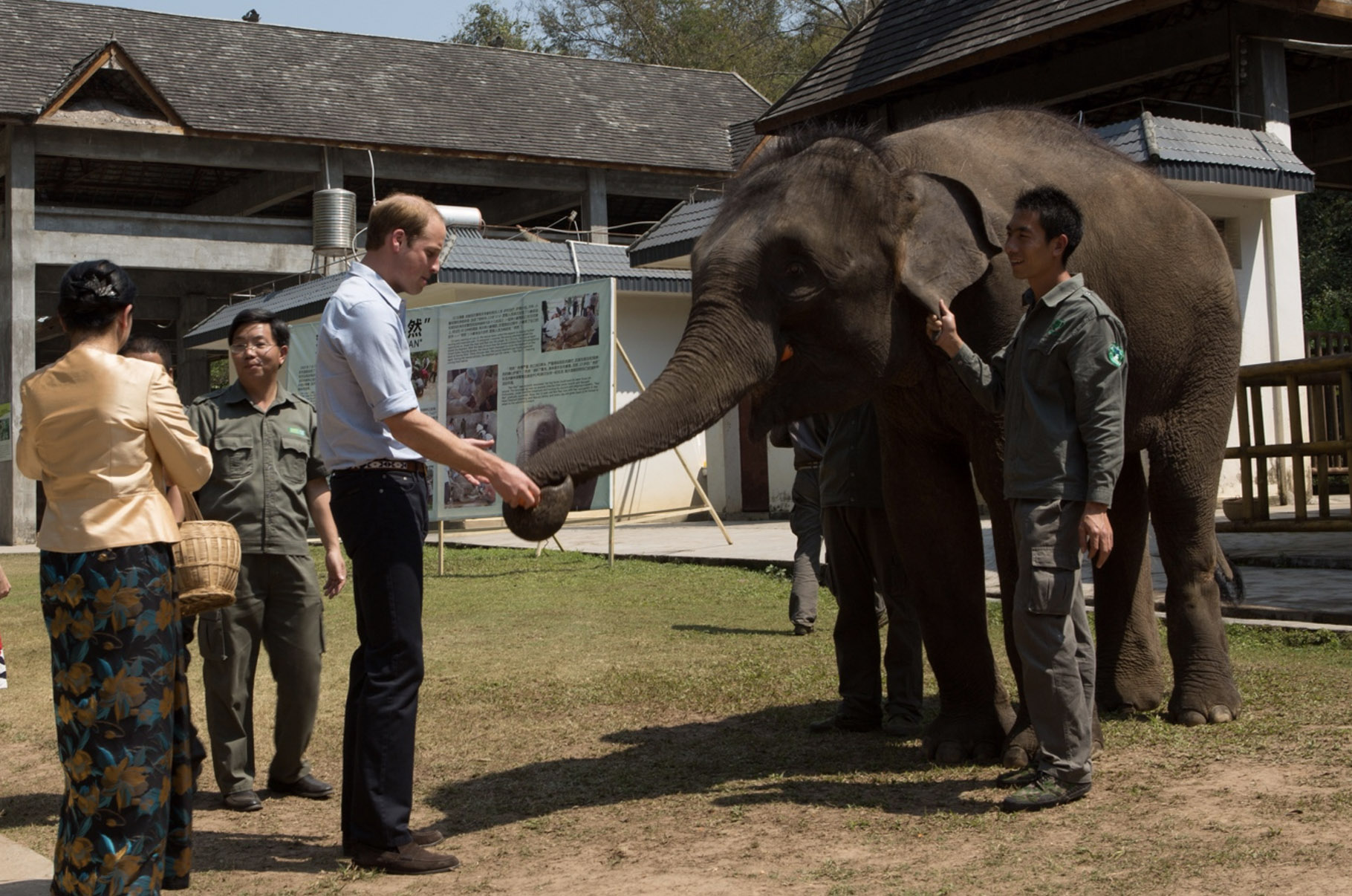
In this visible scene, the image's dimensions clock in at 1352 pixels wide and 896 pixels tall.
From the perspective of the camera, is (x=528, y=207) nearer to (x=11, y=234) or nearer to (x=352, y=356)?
(x=11, y=234)

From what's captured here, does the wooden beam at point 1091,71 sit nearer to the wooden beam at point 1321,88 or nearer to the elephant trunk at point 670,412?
the wooden beam at point 1321,88

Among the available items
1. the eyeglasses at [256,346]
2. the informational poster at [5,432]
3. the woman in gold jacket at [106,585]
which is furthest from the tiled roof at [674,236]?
the woman in gold jacket at [106,585]

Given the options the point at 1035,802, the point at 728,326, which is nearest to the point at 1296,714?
the point at 1035,802

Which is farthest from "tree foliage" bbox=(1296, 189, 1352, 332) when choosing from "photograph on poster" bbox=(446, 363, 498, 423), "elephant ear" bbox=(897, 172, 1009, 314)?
"elephant ear" bbox=(897, 172, 1009, 314)

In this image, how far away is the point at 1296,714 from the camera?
6.39m

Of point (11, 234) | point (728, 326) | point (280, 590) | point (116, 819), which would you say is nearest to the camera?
point (116, 819)

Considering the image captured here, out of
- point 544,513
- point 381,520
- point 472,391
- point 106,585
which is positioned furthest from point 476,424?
point 106,585

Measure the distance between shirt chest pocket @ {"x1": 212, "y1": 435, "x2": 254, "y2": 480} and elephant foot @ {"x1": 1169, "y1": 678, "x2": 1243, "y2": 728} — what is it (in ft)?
13.4

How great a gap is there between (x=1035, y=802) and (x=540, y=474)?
1999 mm

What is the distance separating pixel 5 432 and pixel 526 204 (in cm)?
1254

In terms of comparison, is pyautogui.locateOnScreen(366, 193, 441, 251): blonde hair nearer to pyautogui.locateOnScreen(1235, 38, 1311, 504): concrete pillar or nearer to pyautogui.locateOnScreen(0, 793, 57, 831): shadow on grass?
pyautogui.locateOnScreen(0, 793, 57, 831): shadow on grass

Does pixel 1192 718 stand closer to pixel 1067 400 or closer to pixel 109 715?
pixel 1067 400

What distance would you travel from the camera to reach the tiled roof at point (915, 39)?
17.1m

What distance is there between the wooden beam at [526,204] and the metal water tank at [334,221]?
18.6 ft
